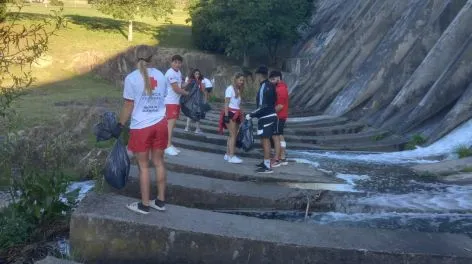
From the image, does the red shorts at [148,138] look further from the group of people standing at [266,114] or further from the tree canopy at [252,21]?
the tree canopy at [252,21]

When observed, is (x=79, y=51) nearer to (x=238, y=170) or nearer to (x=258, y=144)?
(x=258, y=144)

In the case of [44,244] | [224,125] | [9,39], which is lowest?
[44,244]

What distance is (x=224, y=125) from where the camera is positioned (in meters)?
11.2

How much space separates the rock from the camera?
10.5m

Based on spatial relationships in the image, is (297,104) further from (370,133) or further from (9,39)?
(9,39)

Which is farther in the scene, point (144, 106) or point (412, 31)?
point (412, 31)

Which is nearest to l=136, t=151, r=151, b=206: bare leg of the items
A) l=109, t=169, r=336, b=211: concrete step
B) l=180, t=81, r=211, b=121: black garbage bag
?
l=109, t=169, r=336, b=211: concrete step

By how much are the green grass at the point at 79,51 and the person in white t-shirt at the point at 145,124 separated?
11426 mm

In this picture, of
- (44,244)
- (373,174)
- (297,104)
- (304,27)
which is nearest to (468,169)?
(373,174)

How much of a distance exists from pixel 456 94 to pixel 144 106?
9.91m

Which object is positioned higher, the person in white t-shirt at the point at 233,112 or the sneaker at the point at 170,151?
the person in white t-shirt at the point at 233,112

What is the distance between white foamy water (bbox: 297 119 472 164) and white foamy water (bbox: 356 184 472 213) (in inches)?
120

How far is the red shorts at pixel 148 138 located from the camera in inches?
269

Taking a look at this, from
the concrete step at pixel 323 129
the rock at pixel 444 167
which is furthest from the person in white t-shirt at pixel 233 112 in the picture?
the concrete step at pixel 323 129
